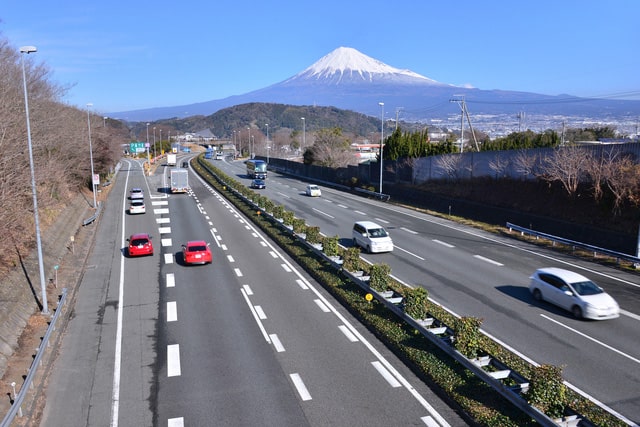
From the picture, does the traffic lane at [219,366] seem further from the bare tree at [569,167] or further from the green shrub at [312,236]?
the bare tree at [569,167]

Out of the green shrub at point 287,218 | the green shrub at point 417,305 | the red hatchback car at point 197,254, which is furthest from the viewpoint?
the green shrub at point 287,218

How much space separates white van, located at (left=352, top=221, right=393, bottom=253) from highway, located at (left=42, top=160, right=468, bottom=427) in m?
4.87

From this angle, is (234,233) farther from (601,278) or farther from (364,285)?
(601,278)

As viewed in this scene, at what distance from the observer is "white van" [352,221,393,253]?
2870cm

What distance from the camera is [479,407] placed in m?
11.5

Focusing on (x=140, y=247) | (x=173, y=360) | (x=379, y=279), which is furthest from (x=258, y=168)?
(x=173, y=360)

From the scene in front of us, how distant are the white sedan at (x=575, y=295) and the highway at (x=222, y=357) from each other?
7.80 meters

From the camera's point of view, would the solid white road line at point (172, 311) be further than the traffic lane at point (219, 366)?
Yes

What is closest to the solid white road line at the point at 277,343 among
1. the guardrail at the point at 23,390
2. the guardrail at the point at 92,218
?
the guardrail at the point at 23,390

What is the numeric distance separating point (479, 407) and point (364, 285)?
9075 mm

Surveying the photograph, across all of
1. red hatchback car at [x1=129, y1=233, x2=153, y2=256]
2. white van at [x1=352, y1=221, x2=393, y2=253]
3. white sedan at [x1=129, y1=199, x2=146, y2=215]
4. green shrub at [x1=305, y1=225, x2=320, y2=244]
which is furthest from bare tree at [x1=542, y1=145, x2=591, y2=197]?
white sedan at [x1=129, y1=199, x2=146, y2=215]

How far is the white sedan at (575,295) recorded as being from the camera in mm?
17844

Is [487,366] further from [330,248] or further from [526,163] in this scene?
[526,163]

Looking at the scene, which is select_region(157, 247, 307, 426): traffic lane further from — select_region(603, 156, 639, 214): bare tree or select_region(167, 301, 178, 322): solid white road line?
select_region(603, 156, 639, 214): bare tree
